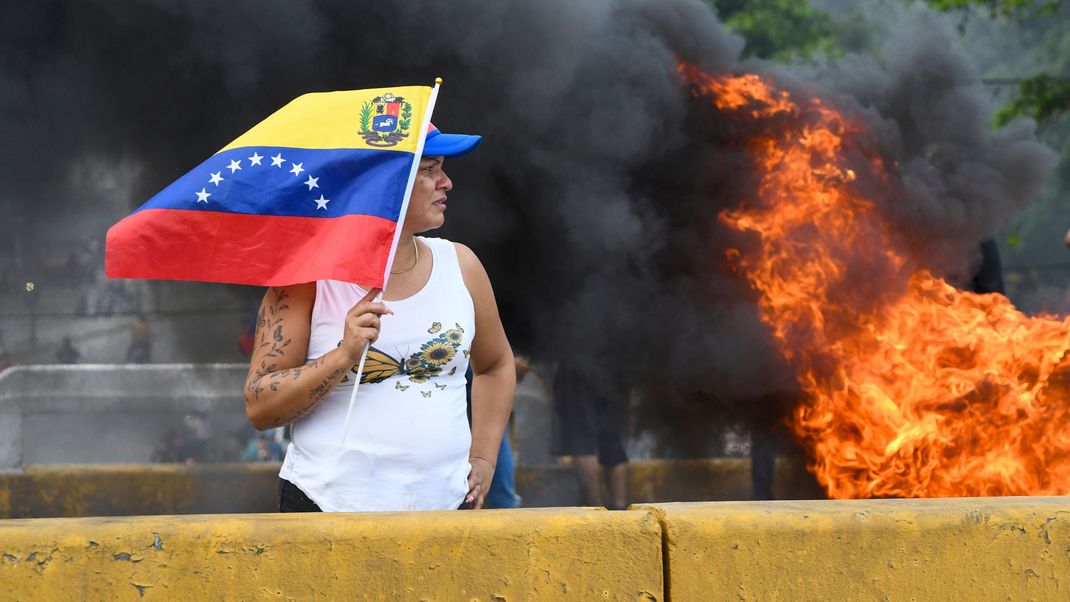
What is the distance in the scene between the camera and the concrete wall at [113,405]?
9953mm

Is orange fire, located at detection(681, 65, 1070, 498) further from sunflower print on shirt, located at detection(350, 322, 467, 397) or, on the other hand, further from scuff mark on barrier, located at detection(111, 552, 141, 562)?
scuff mark on barrier, located at detection(111, 552, 141, 562)

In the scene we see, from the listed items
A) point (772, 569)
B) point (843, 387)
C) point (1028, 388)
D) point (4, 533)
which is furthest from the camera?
point (843, 387)

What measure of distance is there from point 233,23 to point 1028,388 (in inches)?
184

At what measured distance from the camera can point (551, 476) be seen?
7988 millimetres

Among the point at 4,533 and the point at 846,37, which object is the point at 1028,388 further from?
the point at 846,37

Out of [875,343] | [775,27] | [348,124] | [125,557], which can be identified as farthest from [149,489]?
[775,27]

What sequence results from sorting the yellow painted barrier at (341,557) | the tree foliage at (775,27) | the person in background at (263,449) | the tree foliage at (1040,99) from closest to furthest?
the yellow painted barrier at (341,557), the person in background at (263,449), the tree foliage at (1040,99), the tree foliage at (775,27)

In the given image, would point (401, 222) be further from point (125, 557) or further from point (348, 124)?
point (125, 557)

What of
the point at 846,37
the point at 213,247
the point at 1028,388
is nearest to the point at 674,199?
the point at 1028,388

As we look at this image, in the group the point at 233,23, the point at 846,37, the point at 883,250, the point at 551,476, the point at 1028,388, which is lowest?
the point at 551,476

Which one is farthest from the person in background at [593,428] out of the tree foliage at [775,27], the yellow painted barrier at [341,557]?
the tree foliage at [775,27]

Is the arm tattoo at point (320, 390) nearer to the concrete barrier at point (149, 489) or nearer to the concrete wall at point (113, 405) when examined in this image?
the concrete barrier at point (149, 489)

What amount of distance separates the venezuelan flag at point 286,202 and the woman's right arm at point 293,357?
0.07m

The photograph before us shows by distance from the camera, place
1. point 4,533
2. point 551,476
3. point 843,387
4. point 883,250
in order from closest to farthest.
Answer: point 4,533 → point 843,387 → point 883,250 → point 551,476
